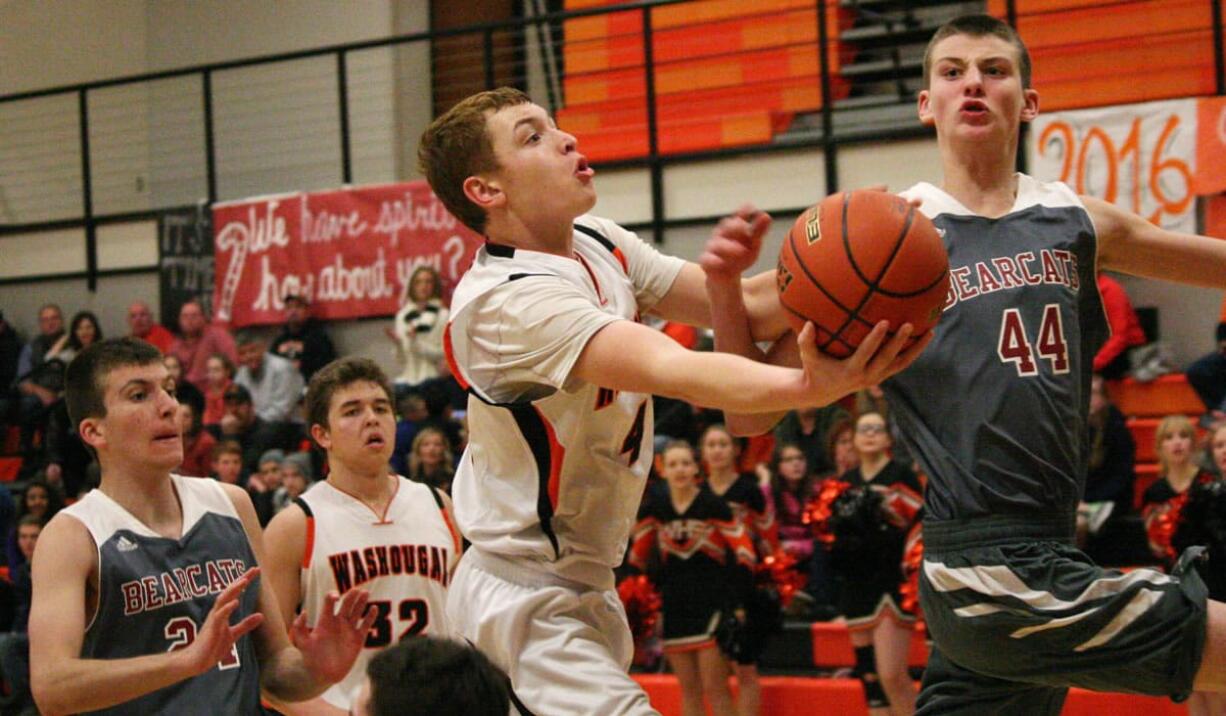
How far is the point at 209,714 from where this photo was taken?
3.84m

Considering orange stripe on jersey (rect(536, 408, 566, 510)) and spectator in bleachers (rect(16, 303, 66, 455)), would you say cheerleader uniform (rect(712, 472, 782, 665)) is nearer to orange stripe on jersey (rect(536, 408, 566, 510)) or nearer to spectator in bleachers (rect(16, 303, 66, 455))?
orange stripe on jersey (rect(536, 408, 566, 510))

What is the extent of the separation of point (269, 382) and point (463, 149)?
8457 mm

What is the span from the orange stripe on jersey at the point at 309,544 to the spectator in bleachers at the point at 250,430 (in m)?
5.96

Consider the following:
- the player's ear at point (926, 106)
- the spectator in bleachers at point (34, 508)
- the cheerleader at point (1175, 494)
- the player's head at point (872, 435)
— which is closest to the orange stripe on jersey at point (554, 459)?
the player's ear at point (926, 106)

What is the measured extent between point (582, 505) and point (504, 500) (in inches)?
7.1

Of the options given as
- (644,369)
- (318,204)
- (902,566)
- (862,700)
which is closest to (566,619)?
(644,369)

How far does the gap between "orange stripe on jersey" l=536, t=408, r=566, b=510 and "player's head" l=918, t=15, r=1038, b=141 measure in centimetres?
126

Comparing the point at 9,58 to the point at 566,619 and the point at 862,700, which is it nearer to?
the point at 862,700

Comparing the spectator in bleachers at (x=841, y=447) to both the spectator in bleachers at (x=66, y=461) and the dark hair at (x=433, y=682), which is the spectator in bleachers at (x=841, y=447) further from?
the spectator in bleachers at (x=66, y=461)

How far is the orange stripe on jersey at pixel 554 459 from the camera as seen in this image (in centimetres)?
322

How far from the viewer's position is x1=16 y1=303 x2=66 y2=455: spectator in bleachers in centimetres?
1243

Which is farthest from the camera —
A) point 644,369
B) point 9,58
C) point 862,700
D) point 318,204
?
point 9,58

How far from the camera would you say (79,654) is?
358 centimetres

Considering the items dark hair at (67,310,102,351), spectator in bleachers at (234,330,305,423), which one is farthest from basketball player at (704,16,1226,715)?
dark hair at (67,310,102,351)
